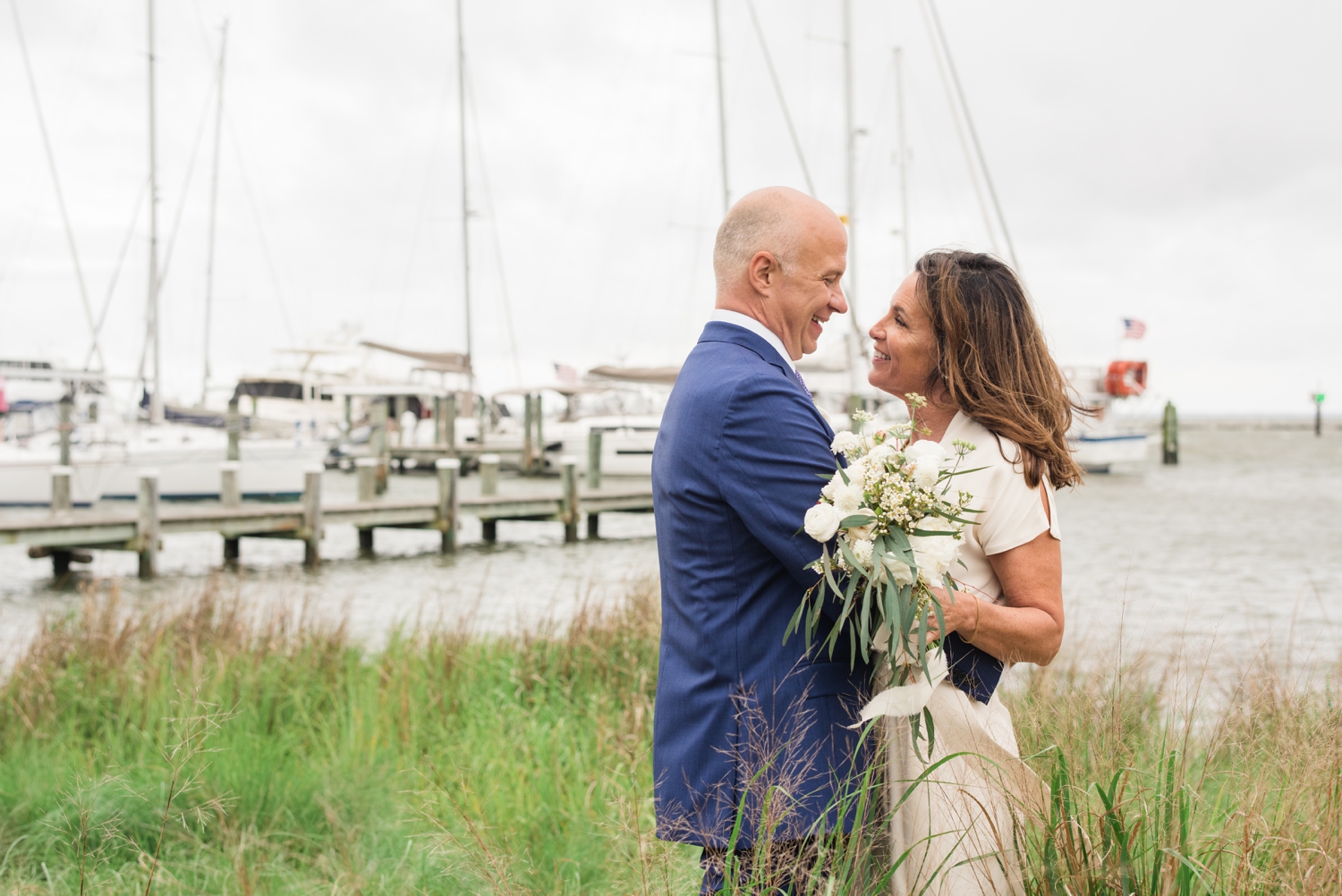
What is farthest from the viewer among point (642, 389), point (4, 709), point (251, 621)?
point (642, 389)

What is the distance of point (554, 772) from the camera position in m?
4.77

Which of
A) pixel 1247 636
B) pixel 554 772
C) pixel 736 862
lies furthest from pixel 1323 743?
pixel 1247 636

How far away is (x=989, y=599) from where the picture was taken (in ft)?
7.38

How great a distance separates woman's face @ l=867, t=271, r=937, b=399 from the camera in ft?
7.99

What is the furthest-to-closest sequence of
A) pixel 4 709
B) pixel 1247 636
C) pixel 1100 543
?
1. pixel 1100 543
2. pixel 1247 636
3. pixel 4 709

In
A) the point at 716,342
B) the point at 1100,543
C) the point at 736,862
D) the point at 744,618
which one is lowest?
the point at 1100,543

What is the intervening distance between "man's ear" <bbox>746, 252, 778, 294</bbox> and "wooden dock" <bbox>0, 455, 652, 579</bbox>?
13.1m

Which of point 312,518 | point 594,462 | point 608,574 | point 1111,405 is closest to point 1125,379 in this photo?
point 1111,405

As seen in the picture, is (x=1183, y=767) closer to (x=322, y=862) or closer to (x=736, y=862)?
(x=736, y=862)

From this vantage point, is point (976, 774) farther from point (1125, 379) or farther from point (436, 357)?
point (1125, 379)

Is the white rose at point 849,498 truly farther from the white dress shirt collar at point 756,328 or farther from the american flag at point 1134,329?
the american flag at point 1134,329

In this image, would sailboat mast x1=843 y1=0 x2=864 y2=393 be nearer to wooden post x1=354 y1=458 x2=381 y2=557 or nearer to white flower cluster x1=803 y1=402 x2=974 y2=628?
wooden post x1=354 y1=458 x2=381 y2=557

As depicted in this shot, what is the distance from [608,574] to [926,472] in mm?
13936

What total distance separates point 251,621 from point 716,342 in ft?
18.8
